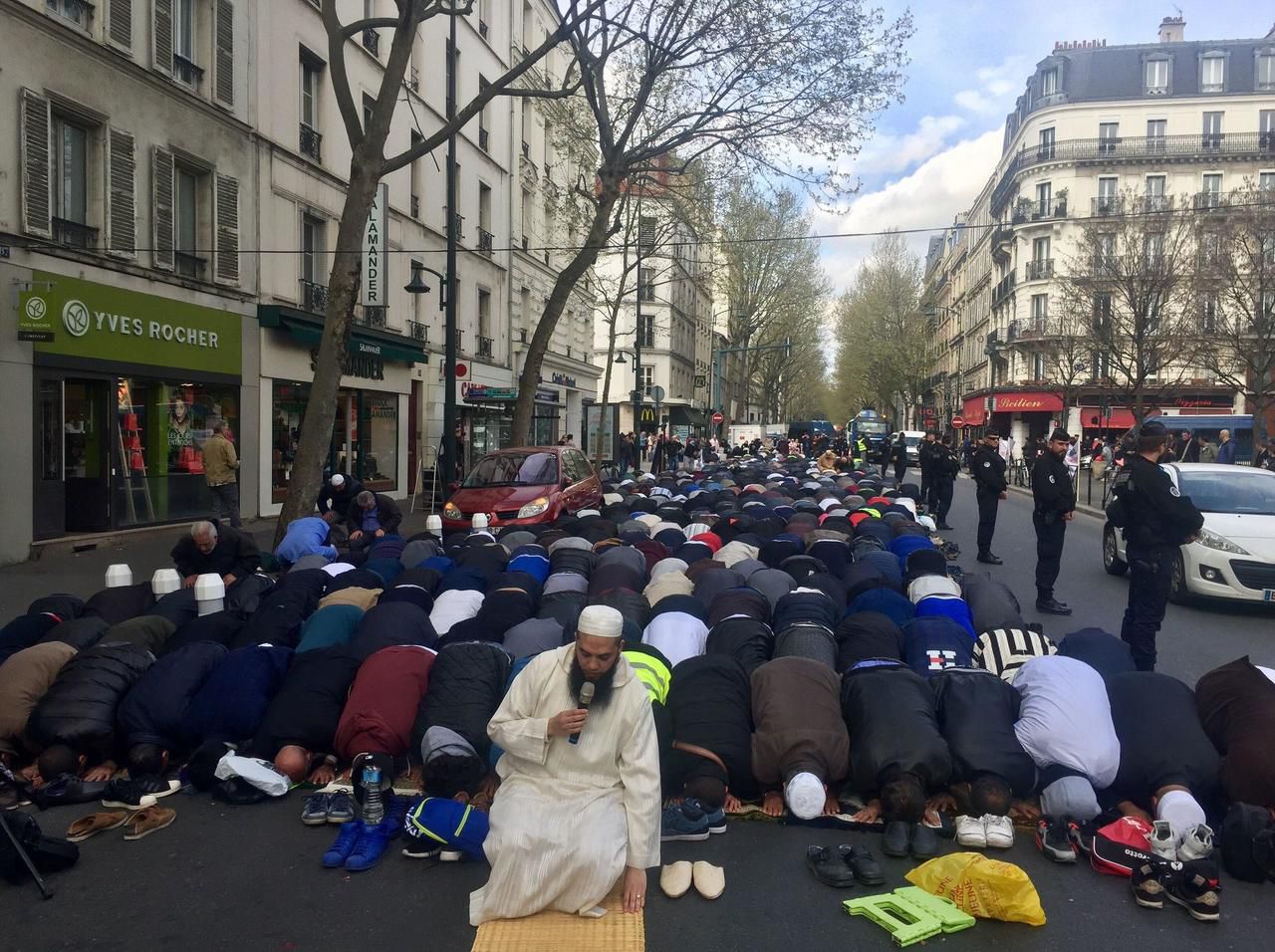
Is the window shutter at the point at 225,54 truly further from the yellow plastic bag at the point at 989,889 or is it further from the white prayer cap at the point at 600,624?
the yellow plastic bag at the point at 989,889

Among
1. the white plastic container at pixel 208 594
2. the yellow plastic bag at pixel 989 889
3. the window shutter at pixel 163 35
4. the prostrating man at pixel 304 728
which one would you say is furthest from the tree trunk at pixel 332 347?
the yellow plastic bag at pixel 989 889

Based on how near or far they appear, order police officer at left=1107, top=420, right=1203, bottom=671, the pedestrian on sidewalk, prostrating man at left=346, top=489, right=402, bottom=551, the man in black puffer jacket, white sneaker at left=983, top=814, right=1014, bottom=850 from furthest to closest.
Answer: the pedestrian on sidewalk
prostrating man at left=346, top=489, right=402, bottom=551
police officer at left=1107, top=420, right=1203, bottom=671
the man in black puffer jacket
white sneaker at left=983, top=814, right=1014, bottom=850

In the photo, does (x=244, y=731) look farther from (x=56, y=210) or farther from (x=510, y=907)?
(x=56, y=210)

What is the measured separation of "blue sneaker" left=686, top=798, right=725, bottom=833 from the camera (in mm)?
5008

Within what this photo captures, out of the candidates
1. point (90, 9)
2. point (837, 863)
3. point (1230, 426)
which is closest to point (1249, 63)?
point (1230, 426)

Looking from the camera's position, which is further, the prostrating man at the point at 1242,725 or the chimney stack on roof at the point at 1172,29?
the chimney stack on roof at the point at 1172,29

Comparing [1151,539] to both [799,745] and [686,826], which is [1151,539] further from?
[686,826]

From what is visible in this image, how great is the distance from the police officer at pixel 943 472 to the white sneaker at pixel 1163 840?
1391 cm

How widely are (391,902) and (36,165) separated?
1253 cm

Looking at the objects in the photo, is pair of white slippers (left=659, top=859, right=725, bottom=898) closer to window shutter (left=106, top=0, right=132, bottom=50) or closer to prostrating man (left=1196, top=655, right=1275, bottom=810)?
prostrating man (left=1196, top=655, right=1275, bottom=810)

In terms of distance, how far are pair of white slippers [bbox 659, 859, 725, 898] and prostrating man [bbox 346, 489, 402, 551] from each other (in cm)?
883

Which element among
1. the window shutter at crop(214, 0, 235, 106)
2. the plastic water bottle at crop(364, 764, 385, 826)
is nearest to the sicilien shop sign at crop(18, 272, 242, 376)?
the window shutter at crop(214, 0, 235, 106)

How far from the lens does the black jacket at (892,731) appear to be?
4992mm

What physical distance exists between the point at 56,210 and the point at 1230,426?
1512 inches
